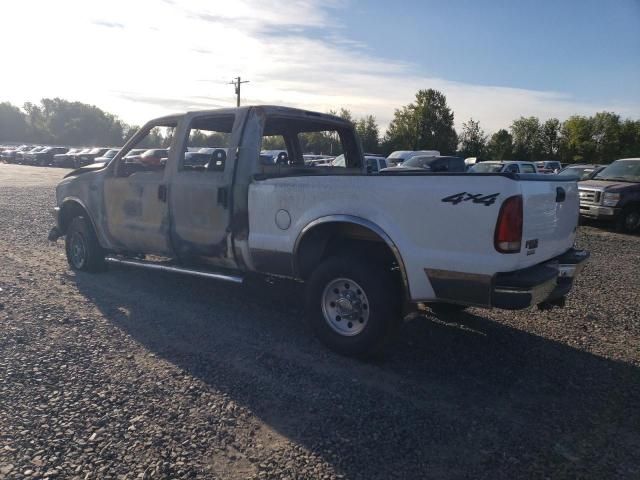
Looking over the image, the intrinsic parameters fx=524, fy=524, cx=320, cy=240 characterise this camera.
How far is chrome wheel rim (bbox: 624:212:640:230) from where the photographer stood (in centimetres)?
1263

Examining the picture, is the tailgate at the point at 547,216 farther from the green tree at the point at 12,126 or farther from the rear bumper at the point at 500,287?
the green tree at the point at 12,126

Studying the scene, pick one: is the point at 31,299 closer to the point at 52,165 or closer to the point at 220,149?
the point at 220,149

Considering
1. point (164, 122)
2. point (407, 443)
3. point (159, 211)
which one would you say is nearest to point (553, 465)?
point (407, 443)

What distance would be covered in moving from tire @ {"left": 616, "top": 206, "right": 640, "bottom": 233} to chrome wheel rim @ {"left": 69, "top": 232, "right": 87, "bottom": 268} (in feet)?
38.9

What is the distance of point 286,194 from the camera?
15.0 ft

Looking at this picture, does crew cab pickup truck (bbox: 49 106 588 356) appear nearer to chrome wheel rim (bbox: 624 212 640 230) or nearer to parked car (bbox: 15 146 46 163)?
chrome wheel rim (bbox: 624 212 640 230)

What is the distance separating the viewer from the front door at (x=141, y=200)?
5.71 m

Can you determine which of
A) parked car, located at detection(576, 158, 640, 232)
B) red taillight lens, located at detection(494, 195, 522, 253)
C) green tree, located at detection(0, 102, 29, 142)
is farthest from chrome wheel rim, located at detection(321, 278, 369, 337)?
green tree, located at detection(0, 102, 29, 142)

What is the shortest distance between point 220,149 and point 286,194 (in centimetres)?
117

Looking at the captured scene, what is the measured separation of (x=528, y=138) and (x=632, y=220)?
51259mm

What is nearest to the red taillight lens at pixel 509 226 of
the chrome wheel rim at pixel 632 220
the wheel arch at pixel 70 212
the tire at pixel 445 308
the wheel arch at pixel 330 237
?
the wheel arch at pixel 330 237

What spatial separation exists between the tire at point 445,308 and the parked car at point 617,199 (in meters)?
9.15

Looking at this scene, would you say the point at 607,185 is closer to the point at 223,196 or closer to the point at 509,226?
the point at 509,226

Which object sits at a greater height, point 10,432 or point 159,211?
point 159,211
